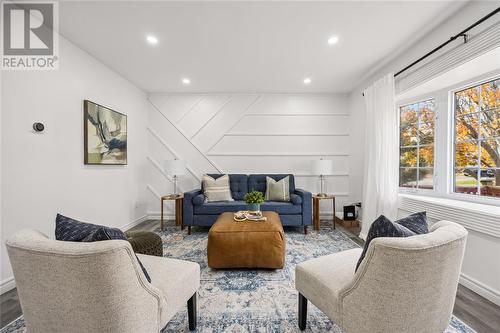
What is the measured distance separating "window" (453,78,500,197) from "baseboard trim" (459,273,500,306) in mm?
863

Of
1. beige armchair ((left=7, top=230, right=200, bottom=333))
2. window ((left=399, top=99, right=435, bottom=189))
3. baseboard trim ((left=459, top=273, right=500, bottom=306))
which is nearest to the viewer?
beige armchair ((left=7, top=230, right=200, bottom=333))

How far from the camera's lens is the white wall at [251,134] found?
433 centimetres

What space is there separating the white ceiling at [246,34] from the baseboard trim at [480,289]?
2.51 m

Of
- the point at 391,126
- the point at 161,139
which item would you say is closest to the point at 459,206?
the point at 391,126

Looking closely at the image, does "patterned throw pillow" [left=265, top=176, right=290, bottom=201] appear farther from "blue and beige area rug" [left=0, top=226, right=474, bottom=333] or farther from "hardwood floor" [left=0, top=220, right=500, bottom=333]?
"hardwood floor" [left=0, top=220, right=500, bottom=333]

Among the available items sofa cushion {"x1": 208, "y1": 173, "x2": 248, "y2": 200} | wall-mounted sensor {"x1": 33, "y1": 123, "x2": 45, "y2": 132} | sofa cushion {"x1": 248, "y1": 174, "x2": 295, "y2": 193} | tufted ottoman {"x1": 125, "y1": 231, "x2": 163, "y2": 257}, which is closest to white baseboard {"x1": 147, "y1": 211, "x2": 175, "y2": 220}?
sofa cushion {"x1": 208, "y1": 173, "x2": 248, "y2": 200}

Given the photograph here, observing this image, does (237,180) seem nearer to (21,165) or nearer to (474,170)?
(21,165)

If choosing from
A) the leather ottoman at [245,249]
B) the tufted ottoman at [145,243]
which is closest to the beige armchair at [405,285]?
the leather ottoman at [245,249]

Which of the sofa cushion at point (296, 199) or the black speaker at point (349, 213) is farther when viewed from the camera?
the black speaker at point (349, 213)

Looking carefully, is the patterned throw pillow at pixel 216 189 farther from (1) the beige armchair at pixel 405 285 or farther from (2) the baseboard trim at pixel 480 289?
(2) the baseboard trim at pixel 480 289

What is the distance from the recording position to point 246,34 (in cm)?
234

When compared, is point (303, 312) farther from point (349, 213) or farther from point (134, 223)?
point (134, 223)

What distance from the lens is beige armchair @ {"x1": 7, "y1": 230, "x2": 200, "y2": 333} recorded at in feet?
2.69

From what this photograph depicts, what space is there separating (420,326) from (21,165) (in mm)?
3191
